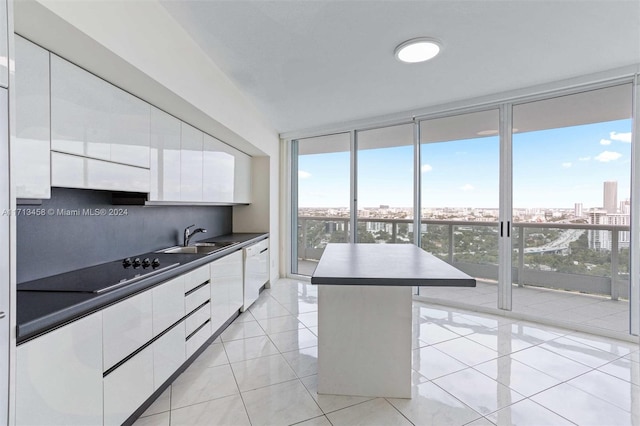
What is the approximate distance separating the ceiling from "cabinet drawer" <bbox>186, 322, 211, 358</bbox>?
2251mm

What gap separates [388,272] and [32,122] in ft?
6.20

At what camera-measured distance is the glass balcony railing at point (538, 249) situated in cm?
309

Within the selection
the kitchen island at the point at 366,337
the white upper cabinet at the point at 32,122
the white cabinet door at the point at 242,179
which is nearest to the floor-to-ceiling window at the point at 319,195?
the white cabinet door at the point at 242,179

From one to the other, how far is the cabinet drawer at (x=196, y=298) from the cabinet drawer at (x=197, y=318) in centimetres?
6

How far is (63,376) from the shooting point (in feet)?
3.99

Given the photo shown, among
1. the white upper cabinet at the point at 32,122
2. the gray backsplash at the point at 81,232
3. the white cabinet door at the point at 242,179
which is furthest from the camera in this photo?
the white cabinet door at the point at 242,179

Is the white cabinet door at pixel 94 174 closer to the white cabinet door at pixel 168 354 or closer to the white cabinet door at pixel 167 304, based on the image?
the white cabinet door at pixel 167 304

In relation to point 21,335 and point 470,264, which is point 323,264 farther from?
point 470,264

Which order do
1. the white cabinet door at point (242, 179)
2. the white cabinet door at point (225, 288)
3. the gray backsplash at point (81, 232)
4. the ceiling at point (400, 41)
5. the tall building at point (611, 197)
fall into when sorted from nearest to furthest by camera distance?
the gray backsplash at point (81, 232), the ceiling at point (400, 41), the white cabinet door at point (225, 288), the tall building at point (611, 197), the white cabinet door at point (242, 179)

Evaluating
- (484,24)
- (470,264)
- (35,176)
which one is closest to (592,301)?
(470,264)

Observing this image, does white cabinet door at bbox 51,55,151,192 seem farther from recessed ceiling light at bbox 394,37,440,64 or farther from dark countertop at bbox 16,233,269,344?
recessed ceiling light at bbox 394,37,440,64

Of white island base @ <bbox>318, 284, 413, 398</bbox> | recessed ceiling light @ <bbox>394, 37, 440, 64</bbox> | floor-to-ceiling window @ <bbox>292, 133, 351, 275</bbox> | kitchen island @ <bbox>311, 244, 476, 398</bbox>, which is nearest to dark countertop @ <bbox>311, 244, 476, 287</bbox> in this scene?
kitchen island @ <bbox>311, 244, 476, 398</bbox>

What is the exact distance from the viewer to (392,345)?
76.3 inches

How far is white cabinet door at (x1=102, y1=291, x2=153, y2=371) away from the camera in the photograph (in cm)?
144
